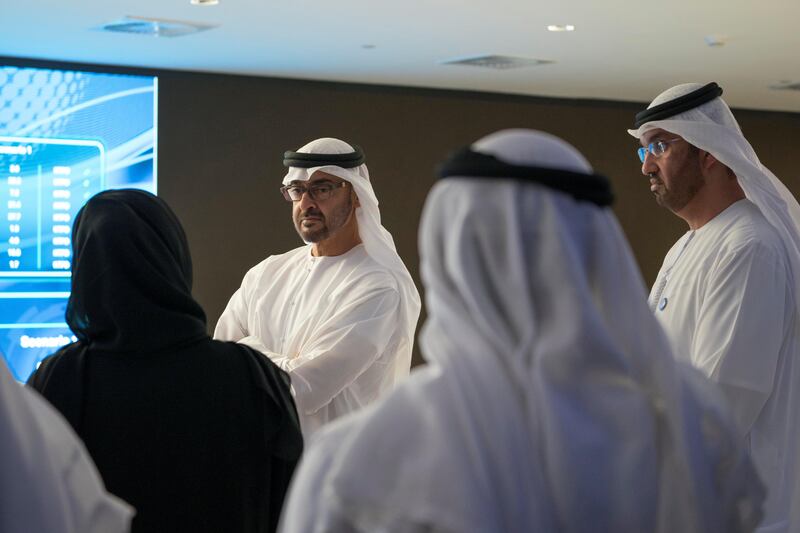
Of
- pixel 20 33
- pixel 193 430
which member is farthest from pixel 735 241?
pixel 20 33

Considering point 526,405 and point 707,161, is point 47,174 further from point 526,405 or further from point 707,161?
point 526,405

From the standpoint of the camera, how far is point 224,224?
27.8ft

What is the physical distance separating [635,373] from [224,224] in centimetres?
715

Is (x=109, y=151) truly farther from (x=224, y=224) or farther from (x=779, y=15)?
(x=779, y=15)

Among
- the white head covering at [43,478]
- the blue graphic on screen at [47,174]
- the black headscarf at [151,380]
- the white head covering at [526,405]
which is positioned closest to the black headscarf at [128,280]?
the black headscarf at [151,380]

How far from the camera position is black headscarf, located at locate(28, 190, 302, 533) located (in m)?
2.17

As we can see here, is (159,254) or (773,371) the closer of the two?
(159,254)

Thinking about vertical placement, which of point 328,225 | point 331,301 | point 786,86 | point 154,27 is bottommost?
point 331,301

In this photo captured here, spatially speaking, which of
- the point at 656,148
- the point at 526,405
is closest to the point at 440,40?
the point at 656,148

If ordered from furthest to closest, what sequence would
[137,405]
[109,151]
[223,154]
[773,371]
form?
[223,154]
[109,151]
[773,371]
[137,405]

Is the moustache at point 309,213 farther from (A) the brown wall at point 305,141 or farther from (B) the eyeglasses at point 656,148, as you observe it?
(A) the brown wall at point 305,141

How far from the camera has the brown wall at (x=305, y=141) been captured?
27.4 feet

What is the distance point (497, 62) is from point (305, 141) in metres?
1.67

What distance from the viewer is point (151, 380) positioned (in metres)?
2.19
